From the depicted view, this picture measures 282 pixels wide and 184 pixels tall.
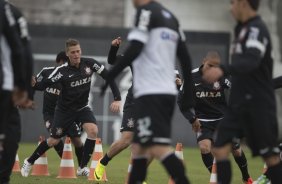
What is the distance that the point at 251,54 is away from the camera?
335 inches

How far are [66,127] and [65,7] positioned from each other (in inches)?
696

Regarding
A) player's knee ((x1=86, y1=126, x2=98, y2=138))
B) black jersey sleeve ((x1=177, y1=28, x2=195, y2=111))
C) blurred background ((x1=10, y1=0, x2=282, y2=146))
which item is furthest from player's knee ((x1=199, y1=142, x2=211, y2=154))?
blurred background ((x1=10, y1=0, x2=282, y2=146))

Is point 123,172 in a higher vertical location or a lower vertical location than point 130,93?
lower

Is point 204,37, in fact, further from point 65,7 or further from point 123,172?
point 123,172

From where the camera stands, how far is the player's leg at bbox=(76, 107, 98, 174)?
14.3 meters

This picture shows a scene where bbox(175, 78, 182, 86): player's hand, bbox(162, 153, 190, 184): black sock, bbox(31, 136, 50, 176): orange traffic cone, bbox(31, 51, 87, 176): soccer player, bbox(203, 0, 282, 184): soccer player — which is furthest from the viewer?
bbox(31, 51, 87, 176): soccer player

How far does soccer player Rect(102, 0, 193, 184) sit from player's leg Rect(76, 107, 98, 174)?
19.1ft

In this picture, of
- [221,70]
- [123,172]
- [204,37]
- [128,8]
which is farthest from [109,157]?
[128,8]

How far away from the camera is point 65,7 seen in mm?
31750

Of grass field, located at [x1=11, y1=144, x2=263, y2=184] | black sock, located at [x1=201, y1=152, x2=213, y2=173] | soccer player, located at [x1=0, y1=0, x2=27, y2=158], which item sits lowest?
grass field, located at [x1=11, y1=144, x2=263, y2=184]

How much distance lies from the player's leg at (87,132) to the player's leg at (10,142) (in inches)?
174

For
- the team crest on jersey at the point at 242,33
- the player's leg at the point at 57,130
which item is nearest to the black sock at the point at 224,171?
the team crest on jersey at the point at 242,33

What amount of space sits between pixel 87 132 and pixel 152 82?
620 cm

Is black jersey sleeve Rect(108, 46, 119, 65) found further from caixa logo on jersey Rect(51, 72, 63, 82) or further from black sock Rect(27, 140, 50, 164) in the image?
black sock Rect(27, 140, 50, 164)
